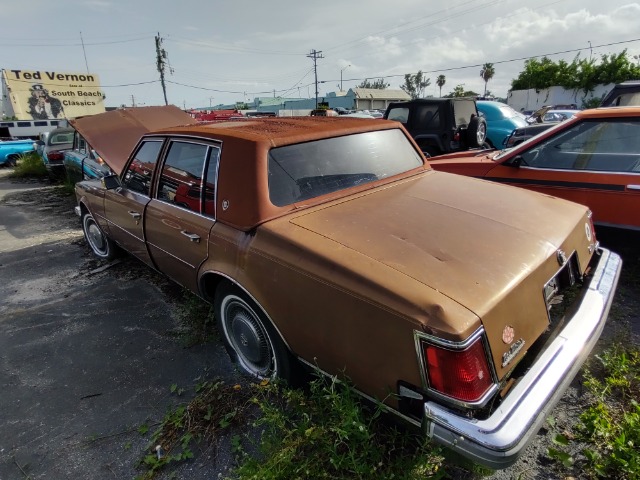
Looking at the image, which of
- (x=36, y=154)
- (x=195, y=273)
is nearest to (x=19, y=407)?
(x=195, y=273)

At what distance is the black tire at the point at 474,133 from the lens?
8.55 meters

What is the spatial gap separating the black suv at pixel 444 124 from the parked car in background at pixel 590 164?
472 centimetres

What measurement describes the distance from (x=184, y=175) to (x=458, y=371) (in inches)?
91.8

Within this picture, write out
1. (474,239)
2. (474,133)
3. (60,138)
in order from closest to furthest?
(474,239), (474,133), (60,138)

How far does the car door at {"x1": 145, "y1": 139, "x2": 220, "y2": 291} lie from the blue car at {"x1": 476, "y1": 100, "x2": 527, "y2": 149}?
360 inches

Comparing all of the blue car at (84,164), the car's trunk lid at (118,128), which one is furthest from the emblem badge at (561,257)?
the blue car at (84,164)

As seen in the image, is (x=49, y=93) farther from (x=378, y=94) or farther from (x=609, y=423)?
(x=609, y=423)

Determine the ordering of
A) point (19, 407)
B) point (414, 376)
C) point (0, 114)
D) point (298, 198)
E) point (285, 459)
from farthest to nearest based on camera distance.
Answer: point (0, 114) < point (19, 407) < point (298, 198) < point (285, 459) < point (414, 376)

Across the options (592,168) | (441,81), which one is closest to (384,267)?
(592,168)

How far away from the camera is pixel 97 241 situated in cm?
504

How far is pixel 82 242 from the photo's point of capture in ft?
19.3

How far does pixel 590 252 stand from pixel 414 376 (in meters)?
1.80

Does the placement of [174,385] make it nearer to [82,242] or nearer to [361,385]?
[361,385]

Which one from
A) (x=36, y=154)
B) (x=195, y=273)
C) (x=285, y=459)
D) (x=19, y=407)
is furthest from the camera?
(x=36, y=154)
